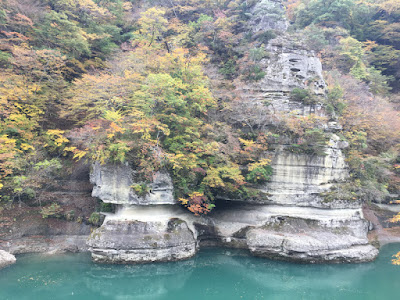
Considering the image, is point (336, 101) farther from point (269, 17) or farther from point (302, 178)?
point (269, 17)

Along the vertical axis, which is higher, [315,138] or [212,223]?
[315,138]

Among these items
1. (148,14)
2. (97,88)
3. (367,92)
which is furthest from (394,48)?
(97,88)

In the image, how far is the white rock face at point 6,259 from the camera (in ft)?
34.1

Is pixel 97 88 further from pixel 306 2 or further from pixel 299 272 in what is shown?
pixel 306 2

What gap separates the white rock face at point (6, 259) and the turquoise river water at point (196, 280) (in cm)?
25

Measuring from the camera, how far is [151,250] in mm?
11445

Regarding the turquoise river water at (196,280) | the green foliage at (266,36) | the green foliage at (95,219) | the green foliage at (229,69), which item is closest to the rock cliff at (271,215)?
the turquoise river water at (196,280)

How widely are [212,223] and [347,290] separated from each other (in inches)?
275

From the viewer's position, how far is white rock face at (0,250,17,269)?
10398 millimetres

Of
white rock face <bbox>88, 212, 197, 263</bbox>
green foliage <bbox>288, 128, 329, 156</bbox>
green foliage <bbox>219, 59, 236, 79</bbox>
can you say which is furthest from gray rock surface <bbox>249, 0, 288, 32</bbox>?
white rock face <bbox>88, 212, 197, 263</bbox>

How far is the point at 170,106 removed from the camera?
12.6m

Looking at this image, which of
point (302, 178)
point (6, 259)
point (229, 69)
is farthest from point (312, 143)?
point (6, 259)

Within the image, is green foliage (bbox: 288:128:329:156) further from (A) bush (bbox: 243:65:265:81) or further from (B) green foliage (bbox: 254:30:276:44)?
(B) green foliage (bbox: 254:30:276:44)

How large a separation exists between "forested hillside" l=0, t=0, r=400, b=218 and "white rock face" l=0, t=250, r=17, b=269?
9.75ft
